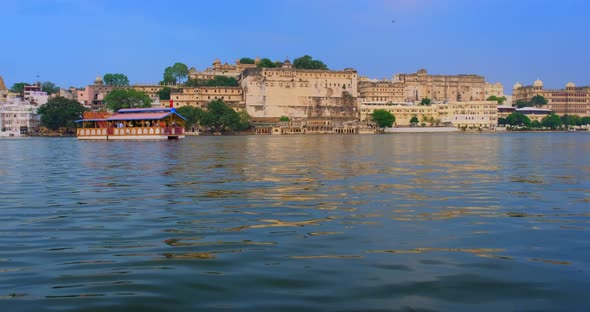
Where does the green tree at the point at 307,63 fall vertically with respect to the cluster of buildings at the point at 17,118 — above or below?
above

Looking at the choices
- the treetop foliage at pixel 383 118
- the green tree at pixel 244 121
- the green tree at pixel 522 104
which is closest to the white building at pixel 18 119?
the green tree at pixel 244 121

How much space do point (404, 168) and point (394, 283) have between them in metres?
14.5

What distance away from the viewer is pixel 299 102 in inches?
4471

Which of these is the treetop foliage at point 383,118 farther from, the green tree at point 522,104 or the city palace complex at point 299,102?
the green tree at point 522,104

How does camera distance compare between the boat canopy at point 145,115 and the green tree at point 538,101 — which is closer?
the boat canopy at point 145,115

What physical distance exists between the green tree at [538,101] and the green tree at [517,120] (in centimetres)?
2760

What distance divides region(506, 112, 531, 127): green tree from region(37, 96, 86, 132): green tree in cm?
9484

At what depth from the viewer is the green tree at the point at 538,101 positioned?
15650 cm

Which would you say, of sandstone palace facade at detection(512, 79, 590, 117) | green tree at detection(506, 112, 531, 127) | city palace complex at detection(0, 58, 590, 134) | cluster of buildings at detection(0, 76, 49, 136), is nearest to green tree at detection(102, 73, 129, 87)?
city palace complex at detection(0, 58, 590, 134)

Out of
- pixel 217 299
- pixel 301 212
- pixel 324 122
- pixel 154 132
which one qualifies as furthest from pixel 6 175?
pixel 324 122

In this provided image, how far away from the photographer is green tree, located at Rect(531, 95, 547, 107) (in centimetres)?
15650

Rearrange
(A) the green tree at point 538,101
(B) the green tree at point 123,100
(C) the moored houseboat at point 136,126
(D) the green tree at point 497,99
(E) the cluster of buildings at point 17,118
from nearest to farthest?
(C) the moored houseboat at point 136,126, (E) the cluster of buildings at point 17,118, (B) the green tree at point 123,100, (D) the green tree at point 497,99, (A) the green tree at point 538,101

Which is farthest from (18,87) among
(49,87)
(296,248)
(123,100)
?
(296,248)

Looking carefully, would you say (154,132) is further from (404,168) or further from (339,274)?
(339,274)
